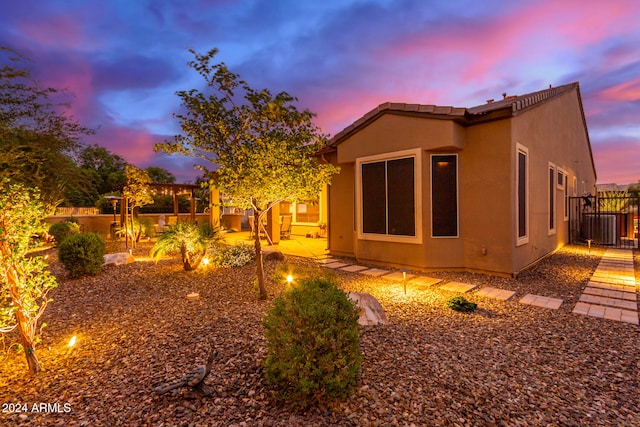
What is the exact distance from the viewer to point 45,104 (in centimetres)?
834

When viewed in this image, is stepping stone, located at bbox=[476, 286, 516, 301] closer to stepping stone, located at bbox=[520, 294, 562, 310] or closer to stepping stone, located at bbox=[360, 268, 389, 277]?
stepping stone, located at bbox=[520, 294, 562, 310]

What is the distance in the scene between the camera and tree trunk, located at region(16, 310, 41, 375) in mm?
2814

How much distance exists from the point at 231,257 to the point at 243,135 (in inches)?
148

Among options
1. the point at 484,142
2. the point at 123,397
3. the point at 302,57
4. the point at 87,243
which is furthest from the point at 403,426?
the point at 302,57

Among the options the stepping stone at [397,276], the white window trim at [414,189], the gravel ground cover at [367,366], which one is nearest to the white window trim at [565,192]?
the white window trim at [414,189]

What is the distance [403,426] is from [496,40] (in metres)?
11.0

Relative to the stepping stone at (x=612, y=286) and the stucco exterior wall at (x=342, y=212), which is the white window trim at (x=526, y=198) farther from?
the stucco exterior wall at (x=342, y=212)

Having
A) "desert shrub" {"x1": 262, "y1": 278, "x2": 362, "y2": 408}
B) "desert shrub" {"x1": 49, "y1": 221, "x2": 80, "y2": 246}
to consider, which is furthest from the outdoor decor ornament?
"desert shrub" {"x1": 49, "y1": 221, "x2": 80, "y2": 246}

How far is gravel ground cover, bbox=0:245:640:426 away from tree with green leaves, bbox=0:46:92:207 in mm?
4562

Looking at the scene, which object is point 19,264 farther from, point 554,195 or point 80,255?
point 554,195

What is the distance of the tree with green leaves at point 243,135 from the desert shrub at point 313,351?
8.93 feet

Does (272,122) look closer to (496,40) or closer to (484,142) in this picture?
(484,142)

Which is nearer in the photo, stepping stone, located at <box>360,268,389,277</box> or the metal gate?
stepping stone, located at <box>360,268,389,277</box>

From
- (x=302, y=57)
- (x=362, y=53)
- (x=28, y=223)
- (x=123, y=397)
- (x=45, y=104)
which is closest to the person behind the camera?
(x=123, y=397)
